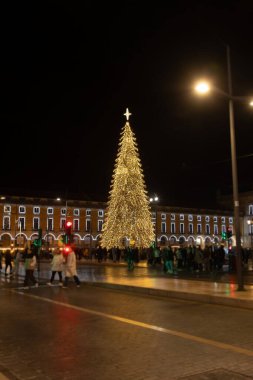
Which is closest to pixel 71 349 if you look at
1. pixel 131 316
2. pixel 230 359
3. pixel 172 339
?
pixel 172 339

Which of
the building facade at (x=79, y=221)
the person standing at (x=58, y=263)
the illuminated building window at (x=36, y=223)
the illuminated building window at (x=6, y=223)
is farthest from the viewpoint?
the illuminated building window at (x=36, y=223)

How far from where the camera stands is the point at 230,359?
6.77 m

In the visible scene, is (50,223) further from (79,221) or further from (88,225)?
(88,225)

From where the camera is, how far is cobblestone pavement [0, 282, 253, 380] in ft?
20.5

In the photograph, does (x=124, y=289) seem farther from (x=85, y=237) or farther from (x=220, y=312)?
(x=85, y=237)

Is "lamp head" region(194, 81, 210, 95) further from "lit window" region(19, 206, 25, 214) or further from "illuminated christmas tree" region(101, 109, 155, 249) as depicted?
"lit window" region(19, 206, 25, 214)

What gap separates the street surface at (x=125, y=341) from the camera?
625 centimetres

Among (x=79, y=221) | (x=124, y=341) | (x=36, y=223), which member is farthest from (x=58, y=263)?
(x=79, y=221)

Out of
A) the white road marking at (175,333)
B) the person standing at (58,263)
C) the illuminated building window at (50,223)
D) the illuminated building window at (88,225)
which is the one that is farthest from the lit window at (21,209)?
the white road marking at (175,333)

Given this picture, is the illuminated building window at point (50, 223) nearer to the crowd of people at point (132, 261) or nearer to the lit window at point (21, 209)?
the lit window at point (21, 209)

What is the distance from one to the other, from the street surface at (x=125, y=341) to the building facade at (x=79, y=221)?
68.3 meters

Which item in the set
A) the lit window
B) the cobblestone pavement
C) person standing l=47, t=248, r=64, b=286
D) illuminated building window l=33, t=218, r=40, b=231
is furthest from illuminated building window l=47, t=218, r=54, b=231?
the cobblestone pavement

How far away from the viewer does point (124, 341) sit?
8.17 meters

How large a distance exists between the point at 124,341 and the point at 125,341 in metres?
0.02
